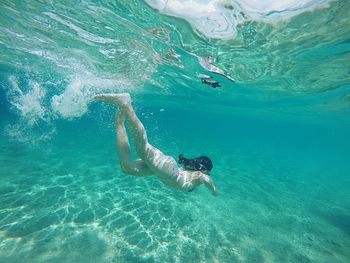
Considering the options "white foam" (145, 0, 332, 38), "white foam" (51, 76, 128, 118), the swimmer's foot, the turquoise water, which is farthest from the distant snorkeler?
"white foam" (51, 76, 128, 118)

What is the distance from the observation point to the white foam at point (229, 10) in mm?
8133

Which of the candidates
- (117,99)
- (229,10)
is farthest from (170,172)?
(229,10)

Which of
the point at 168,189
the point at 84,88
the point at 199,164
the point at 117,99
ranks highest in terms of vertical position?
the point at 84,88

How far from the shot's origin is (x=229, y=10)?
28.4 feet

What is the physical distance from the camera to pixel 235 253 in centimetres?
805

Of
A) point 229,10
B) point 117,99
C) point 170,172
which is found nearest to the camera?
point 117,99

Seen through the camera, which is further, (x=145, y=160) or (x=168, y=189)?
(x=168, y=189)

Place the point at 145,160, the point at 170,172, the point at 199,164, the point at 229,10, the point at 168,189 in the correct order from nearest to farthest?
the point at 145,160, the point at 170,172, the point at 199,164, the point at 229,10, the point at 168,189

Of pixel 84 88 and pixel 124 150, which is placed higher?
pixel 84 88

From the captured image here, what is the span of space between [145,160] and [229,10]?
704 centimetres

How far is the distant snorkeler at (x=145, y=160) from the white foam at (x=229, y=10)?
5.42 m

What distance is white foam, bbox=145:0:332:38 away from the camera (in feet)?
26.7

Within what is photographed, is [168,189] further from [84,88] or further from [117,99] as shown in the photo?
[84,88]

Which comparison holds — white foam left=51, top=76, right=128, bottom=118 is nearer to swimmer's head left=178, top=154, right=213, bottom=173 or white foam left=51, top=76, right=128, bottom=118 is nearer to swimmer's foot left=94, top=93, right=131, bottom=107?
swimmer's head left=178, top=154, right=213, bottom=173
